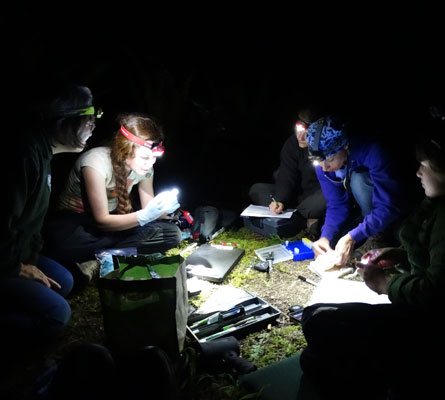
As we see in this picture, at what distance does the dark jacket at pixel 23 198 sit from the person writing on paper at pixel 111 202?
0.72 metres

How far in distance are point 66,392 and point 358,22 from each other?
19.4 ft

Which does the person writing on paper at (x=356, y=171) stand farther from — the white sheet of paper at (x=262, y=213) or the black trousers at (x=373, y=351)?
the black trousers at (x=373, y=351)

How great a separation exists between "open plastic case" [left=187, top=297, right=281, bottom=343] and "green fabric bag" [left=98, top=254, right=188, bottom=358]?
0.68ft

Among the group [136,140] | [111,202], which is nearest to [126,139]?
[136,140]

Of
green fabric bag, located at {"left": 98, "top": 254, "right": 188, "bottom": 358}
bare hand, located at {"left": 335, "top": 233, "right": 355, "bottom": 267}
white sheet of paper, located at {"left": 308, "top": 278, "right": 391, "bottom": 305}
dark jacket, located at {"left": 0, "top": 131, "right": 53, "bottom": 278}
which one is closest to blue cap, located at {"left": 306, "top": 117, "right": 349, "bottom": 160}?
bare hand, located at {"left": 335, "top": 233, "right": 355, "bottom": 267}

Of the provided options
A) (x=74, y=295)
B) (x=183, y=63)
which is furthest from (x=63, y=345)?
(x=183, y=63)

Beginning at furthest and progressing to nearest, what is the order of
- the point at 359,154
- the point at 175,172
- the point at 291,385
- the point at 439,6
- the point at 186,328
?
the point at 175,172 → the point at 439,6 → the point at 359,154 → the point at 186,328 → the point at 291,385

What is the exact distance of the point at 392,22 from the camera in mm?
5008

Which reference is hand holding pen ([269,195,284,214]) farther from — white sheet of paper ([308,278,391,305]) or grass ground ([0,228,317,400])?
white sheet of paper ([308,278,391,305])

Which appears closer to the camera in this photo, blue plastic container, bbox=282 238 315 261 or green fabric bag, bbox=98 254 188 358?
green fabric bag, bbox=98 254 188 358

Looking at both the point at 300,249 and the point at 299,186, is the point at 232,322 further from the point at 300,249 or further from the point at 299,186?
the point at 299,186

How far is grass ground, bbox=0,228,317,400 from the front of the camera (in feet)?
5.99

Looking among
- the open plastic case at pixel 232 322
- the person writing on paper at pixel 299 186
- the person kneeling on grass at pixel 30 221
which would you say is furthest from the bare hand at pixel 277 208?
the person kneeling on grass at pixel 30 221

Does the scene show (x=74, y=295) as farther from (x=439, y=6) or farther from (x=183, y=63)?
(x=439, y=6)
